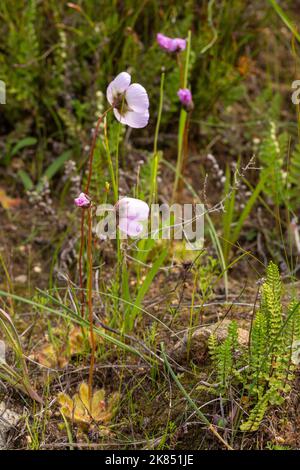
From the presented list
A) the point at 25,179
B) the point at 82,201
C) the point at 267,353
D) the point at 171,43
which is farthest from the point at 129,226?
the point at 25,179

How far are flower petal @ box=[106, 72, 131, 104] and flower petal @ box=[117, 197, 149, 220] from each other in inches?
9.4

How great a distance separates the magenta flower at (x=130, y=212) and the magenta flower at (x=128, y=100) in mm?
175

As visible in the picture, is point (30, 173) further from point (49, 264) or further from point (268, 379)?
point (268, 379)

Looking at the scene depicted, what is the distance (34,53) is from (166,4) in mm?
599

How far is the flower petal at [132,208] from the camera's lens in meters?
1.46

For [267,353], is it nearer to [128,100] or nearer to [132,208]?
[132,208]

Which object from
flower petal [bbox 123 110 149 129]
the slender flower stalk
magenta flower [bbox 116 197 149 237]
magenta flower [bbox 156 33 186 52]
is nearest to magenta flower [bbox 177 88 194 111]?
the slender flower stalk

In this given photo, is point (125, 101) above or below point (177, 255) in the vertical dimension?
above

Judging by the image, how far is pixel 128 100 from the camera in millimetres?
1490

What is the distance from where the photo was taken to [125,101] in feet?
4.92

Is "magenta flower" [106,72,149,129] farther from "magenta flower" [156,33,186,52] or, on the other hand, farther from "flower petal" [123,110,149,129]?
"magenta flower" [156,33,186,52]

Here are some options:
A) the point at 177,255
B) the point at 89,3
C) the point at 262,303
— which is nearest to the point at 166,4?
the point at 89,3

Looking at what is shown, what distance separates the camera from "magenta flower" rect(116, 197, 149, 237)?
1.46 meters

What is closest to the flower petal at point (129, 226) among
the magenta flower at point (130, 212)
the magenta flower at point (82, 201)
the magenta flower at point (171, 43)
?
the magenta flower at point (130, 212)
